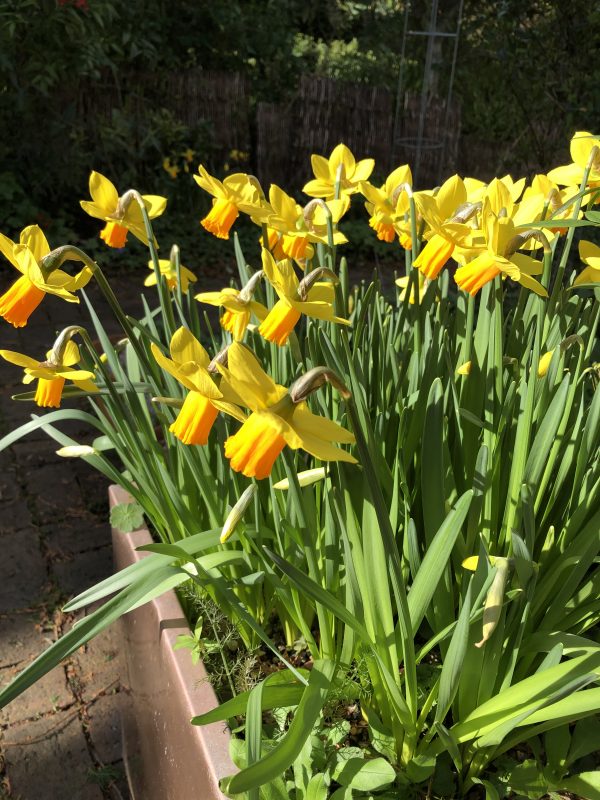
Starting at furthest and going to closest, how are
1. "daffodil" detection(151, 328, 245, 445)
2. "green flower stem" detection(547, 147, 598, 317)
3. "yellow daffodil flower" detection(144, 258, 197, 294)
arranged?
"yellow daffodil flower" detection(144, 258, 197, 294), "green flower stem" detection(547, 147, 598, 317), "daffodil" detection(151, 328, 245, 445)

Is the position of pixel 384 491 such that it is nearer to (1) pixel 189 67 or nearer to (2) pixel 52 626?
(2) pixel 52 626

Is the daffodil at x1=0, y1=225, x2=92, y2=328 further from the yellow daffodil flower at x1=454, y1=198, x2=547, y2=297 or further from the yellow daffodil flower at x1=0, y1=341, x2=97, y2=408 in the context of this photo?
the yellow daffodil flower at x1=454, y1=198, x2=547, y2=297

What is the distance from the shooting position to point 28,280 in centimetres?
97

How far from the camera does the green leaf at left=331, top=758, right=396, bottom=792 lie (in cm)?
93

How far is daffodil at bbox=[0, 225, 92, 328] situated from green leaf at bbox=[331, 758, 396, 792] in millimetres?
727

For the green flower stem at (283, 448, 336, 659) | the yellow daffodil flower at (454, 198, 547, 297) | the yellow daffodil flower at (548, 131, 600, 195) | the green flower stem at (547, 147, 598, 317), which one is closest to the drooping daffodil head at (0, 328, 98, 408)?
the green flower stem at (283, 448, 336, 659)

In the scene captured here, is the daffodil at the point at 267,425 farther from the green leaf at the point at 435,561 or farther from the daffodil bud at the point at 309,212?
the daffodil bud at the point at 309,212

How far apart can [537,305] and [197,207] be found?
15.4 ft

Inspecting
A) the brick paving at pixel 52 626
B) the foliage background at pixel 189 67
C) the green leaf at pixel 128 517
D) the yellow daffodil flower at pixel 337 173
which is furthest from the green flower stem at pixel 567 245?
the foliage background at pixel 189 67

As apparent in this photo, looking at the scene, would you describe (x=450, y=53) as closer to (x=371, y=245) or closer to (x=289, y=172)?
(x=289, y=172)

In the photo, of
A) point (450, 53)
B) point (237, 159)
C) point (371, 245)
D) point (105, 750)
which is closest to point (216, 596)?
point (105, 750)

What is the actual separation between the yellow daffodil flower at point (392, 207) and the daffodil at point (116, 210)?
375mm

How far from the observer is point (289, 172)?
6152 millimetres

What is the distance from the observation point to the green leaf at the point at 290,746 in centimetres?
74
